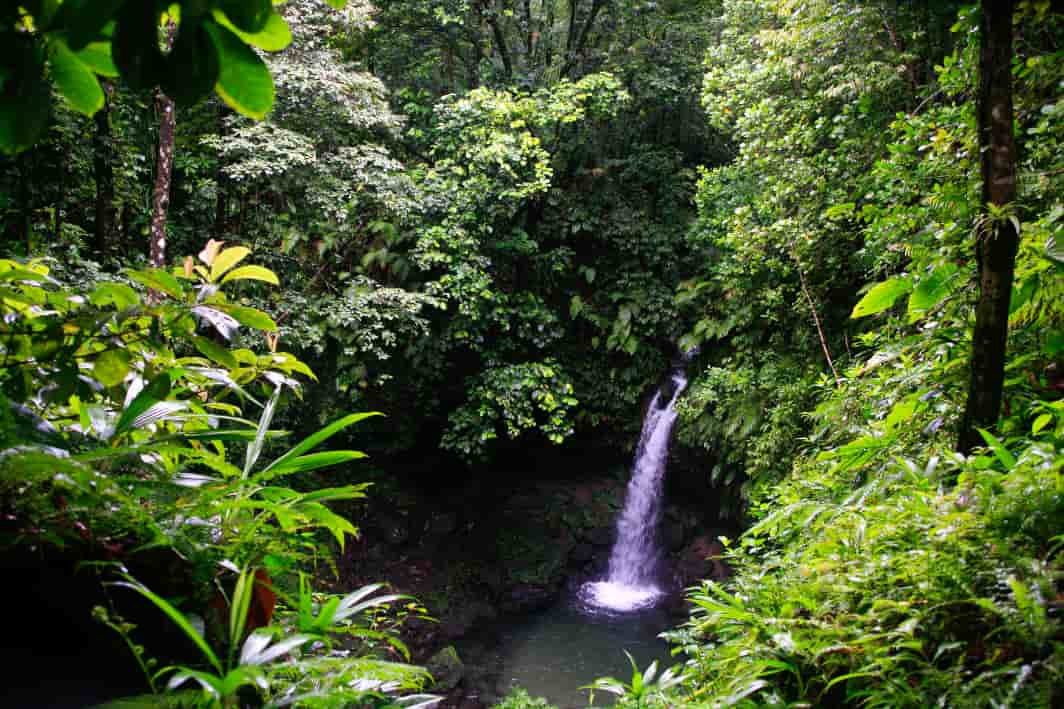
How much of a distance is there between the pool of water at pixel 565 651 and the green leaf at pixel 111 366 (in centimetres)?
603

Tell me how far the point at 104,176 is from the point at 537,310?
17.9ft

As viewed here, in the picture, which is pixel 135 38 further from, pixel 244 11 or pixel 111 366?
pixel 111 366

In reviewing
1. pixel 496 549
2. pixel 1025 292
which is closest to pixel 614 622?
pixel 496 549

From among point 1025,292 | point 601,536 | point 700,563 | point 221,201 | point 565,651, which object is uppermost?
point 221,201

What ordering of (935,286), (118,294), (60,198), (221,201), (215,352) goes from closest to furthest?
(118,294) < (215,352) < (935,286) < (60,198) < (221,201)

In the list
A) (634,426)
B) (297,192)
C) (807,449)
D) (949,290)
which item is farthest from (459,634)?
(949,290)

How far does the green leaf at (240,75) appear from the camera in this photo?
93cm

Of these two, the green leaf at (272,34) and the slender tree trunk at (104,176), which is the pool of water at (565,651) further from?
the slender tree trunk at (104,176)

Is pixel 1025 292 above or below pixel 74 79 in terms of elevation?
below

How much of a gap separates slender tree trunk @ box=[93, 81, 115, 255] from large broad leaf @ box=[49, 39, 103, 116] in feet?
22.3

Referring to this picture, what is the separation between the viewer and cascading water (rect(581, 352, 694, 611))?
8.97 m

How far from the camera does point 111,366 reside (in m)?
1.39

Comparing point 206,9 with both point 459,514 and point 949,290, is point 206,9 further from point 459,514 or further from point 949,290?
point 459,514

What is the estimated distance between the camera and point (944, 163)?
330 centimetres
